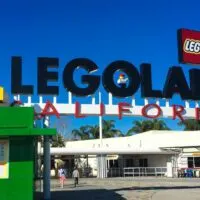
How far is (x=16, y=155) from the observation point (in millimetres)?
16922

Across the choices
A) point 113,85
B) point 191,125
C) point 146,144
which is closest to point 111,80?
point 113,85

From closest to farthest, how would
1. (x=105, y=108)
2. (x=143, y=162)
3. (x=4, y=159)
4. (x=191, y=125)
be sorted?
(x=4, y=159)
(x=105, y=108)
(x=143, y=162)
(x=191, y=125)

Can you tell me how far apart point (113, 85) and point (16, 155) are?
1272 centimetres

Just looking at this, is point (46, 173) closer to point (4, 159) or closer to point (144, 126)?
point (4, 159)

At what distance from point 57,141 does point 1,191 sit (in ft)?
166

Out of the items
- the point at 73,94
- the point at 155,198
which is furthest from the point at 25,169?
the point at 73,94

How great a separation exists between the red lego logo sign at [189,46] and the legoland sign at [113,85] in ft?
6.03

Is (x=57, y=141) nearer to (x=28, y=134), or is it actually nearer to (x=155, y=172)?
(x=155, y=172)

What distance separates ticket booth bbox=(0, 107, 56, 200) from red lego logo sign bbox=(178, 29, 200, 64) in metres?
17.2

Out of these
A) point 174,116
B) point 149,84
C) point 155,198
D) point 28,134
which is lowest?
point 155,198

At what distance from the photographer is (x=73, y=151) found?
51.1m

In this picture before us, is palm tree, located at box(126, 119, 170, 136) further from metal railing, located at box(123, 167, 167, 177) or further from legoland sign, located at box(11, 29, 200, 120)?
legoland sign, located at box(11, 29, 200, 120)

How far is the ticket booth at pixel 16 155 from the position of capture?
16.8m

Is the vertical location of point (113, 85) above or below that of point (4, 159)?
above
